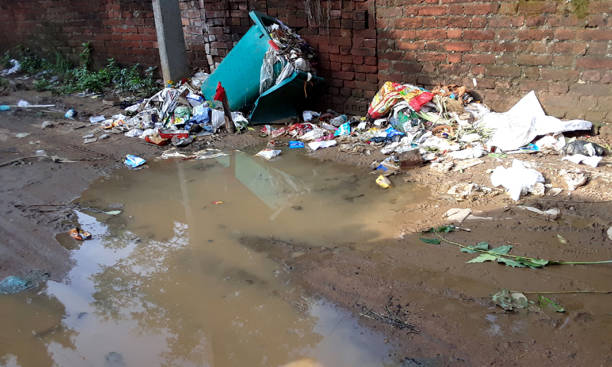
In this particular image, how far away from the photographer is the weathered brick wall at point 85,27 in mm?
7348

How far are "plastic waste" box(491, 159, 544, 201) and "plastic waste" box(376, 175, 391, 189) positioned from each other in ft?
2.57

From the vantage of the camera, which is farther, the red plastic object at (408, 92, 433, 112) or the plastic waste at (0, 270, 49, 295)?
the red plastic object at (408, 92, 433, 112)

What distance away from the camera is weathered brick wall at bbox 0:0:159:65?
7.35 meters

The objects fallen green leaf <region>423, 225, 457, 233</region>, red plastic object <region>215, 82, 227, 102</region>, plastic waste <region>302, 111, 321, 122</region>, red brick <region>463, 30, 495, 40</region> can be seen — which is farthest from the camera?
plastic waste <region>302, 111, 321, 122</region>

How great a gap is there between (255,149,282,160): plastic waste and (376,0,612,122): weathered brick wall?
1.58 meters

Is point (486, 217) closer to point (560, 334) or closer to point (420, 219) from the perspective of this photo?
point (420, 219)

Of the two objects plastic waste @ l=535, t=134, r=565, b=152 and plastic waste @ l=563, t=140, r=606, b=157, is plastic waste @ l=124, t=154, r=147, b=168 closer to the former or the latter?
plastic waste @ l=535, t=134, r=565, b=152

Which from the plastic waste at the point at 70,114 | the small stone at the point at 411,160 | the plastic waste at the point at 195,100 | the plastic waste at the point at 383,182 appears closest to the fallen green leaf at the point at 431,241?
the plastic waste at the point at 383,182

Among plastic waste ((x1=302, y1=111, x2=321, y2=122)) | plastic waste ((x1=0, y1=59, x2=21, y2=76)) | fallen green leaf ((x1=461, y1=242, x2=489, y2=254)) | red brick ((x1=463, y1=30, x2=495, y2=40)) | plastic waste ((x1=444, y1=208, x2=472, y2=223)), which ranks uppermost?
red brick ((x1=463, y1=30, x2=495, y2=40))

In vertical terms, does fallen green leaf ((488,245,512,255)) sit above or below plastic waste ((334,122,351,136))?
below

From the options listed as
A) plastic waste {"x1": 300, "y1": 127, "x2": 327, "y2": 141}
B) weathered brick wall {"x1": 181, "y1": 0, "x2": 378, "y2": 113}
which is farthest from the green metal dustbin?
plastic waste {"x1": 300, "y1": 127, "x2": 327, "y2": 141}

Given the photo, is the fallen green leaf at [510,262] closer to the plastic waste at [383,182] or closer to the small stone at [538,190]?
the small stone at [538,190]

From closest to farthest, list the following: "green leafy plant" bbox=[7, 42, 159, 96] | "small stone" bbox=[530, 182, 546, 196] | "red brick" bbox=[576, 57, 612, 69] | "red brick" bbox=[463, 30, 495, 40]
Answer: "small stone" bbox=[530, 182, 546, 196] < "red brick" bbox=[576, 57, 612, 69] < "red brick" bbox=[463, 30, 495, 40] < "green leafy plant" bbox=[7, 42, 159, 96]

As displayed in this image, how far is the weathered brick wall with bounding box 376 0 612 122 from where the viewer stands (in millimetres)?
3908
